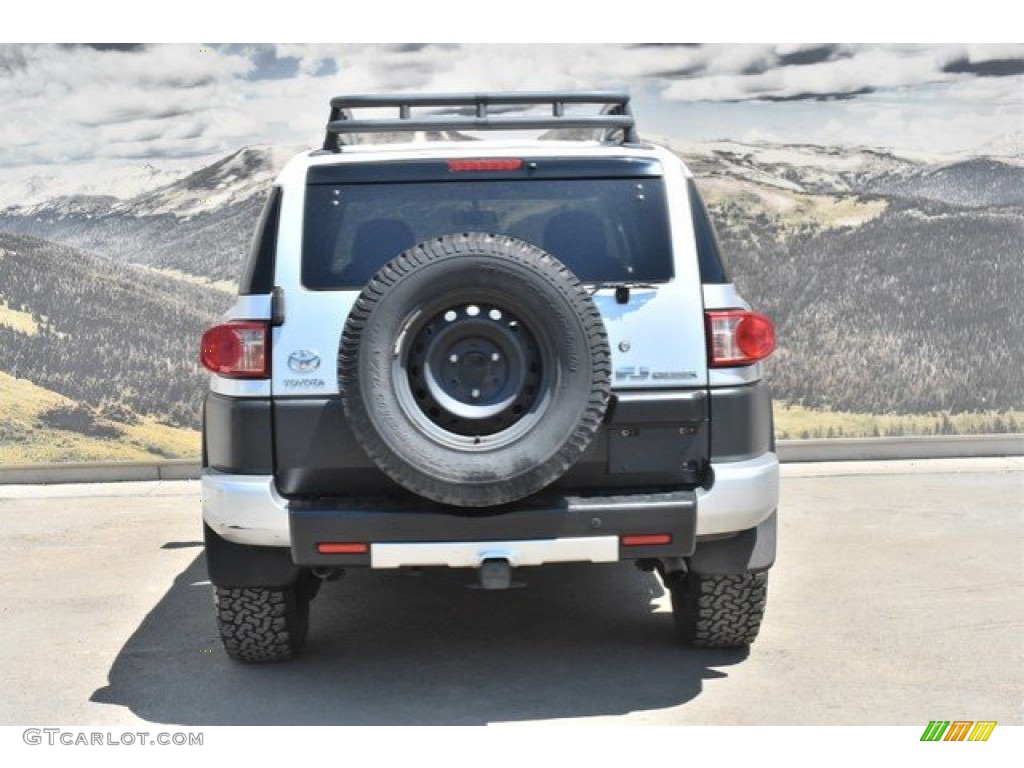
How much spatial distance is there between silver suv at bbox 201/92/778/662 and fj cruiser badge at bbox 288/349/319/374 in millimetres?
14

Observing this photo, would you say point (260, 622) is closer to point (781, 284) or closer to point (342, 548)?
point (342, 548)

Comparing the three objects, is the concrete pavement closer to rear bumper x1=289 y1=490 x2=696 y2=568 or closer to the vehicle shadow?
the vehicle shadow

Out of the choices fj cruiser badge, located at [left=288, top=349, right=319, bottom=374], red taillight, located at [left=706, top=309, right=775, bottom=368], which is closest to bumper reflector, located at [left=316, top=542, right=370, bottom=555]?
fj cruiser badge, located at [left=288, top=349, right=319, bottom=374]

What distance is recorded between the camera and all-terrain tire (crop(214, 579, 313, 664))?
556 cm

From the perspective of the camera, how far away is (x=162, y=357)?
1120 centimetres

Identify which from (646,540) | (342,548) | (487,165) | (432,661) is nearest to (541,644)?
(432,661)

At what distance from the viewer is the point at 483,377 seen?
4.86 metres

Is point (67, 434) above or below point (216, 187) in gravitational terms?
below

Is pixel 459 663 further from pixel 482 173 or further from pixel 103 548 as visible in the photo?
pixel 103 548

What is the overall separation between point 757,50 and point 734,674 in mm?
6732

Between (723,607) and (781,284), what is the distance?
20.8 ft

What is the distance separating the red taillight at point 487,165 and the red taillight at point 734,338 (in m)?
0.84

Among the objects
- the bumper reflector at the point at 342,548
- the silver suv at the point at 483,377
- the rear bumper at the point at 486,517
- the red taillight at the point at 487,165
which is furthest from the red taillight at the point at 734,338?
the bumper reflector at the point at 342,548

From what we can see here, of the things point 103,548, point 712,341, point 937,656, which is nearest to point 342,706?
point 712,341
